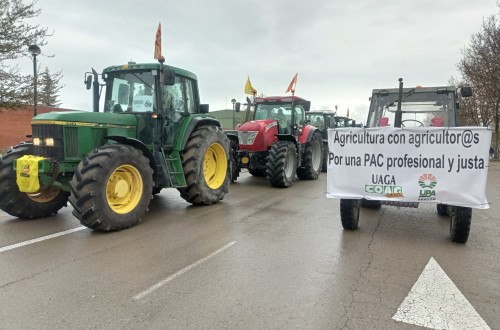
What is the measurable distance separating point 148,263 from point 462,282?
11.1 ft

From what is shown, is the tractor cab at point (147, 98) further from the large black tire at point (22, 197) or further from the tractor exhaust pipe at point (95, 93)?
the large black tire at point (22, 197)

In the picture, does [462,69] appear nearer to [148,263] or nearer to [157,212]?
[157,212]

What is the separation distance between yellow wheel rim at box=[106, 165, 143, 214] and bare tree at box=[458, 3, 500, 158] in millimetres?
22226

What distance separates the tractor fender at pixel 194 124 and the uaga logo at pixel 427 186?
13.7 feet

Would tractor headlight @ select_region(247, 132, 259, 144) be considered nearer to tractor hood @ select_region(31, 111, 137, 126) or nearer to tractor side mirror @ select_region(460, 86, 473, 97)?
tractor hood @ select_region(31, 111, 137, 126)

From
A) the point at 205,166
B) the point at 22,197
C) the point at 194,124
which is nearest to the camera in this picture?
the point at 22,197

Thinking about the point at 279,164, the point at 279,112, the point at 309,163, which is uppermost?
the point at 279,112

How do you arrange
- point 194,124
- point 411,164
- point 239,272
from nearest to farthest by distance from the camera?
point 239,272 < point 411,164 < point 194,124

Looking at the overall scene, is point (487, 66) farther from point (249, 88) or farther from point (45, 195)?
point (45, 195)

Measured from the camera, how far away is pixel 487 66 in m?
21.6

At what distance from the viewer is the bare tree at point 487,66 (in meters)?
21.0

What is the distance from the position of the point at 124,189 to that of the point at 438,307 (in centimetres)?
442

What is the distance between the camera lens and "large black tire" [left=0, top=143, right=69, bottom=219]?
227 inches

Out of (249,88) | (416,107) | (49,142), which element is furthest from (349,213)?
(249,88)
